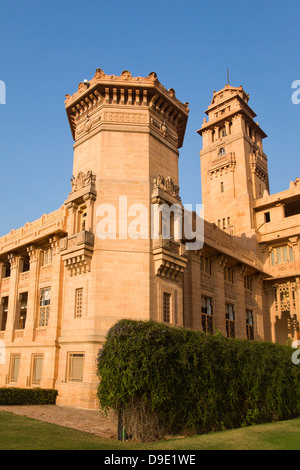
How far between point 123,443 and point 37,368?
50.6 feet

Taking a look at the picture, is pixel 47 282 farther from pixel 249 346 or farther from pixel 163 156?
pixel 249 346

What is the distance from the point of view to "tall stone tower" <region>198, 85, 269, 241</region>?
4216cm

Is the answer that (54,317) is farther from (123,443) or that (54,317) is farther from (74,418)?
(123,443)

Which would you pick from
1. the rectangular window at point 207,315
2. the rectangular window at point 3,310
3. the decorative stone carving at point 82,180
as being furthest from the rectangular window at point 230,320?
the rectangular window at point 3,310

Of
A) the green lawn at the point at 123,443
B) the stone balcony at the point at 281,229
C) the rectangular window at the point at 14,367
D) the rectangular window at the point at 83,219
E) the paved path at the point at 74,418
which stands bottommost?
the paved path at the point at 74,418

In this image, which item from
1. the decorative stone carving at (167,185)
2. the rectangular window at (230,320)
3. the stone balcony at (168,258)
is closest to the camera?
the stone balcony at (168,258)

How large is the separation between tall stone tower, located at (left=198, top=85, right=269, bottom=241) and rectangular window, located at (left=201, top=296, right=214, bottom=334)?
12734 millimetres

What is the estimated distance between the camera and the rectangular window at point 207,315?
2791 centimetres

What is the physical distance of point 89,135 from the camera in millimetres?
25188

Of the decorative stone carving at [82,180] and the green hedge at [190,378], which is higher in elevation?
the decorative stone carving at [82,180]

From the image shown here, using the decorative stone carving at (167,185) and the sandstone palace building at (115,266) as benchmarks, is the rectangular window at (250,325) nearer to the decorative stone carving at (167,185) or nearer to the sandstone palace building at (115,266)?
the sandstone palace building at (115,266)

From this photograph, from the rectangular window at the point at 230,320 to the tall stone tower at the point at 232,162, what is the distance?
10.1 metres

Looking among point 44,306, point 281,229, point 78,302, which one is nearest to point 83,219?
point 78,302

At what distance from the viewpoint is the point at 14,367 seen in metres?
27.5
